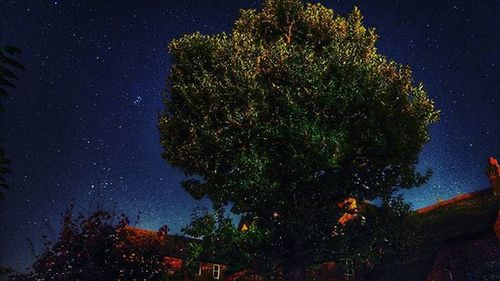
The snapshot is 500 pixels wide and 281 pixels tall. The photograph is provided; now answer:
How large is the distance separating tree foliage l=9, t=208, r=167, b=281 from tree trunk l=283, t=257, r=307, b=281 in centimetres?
891

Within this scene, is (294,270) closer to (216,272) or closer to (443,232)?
(443,232)

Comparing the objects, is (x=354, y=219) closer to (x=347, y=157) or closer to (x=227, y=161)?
(x=347, y=157)

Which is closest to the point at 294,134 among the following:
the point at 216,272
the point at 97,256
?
the point at 97,256

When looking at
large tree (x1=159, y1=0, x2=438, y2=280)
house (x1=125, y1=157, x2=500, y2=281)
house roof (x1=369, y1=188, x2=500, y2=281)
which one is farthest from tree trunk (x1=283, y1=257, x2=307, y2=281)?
house roof (x1=369, y1=188, x2=500, y2=281)

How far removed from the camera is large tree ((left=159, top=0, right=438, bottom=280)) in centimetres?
1709

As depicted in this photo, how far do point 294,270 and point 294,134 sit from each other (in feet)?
22.3

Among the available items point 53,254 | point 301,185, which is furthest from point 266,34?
point 53,254

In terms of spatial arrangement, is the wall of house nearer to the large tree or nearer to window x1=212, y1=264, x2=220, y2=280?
the large tree

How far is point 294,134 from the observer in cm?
1667

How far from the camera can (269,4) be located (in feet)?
71.8

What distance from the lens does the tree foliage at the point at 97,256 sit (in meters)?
22.0

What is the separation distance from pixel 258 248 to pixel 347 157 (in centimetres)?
631

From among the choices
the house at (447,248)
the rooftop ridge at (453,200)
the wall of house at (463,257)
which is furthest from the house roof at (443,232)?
the rooftop ridge at (453,200)

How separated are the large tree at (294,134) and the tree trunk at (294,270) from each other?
5 centimetres
